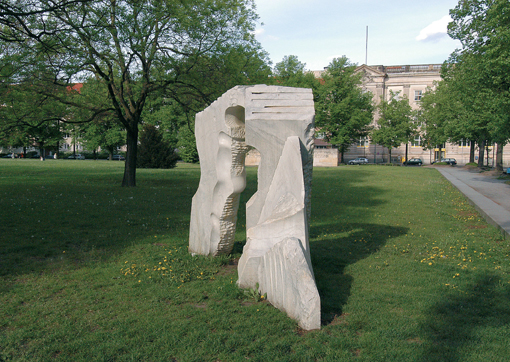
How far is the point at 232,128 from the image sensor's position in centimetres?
702

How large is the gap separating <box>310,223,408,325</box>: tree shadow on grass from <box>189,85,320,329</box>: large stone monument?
0.68 meters

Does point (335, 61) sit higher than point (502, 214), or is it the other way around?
point (335, 61)

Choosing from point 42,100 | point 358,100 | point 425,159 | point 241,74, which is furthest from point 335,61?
point 42,100

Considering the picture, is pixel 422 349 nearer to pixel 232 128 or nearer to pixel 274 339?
pixel 274 339

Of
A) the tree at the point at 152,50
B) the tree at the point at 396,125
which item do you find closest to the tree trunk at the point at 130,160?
the tree at the point at 152,50

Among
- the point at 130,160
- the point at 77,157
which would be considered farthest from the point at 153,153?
the point at 77,157

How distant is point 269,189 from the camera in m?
6.04

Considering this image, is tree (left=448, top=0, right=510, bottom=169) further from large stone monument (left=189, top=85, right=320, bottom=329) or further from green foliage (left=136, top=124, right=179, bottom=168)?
green foliage (left=136, top=124, right=179, bottom=168)

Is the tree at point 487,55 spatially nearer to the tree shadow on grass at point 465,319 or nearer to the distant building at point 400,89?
the tree shadow on grass at point 465,319

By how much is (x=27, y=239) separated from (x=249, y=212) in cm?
533

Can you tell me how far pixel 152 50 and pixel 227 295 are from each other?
1331 centimetres

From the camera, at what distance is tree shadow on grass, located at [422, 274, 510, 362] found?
164 inches

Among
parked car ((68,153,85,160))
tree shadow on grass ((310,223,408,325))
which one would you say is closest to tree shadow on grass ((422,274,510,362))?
tree shadow on grass ((310,223,408,325))

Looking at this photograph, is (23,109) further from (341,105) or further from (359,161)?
(359,161)
